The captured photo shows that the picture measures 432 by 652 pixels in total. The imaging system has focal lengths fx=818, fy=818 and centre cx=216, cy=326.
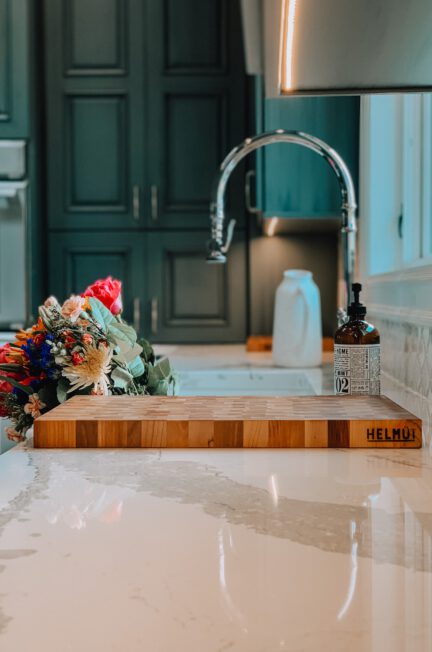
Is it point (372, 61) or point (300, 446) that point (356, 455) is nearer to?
point (300, 446)

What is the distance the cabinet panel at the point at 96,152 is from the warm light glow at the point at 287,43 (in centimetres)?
196

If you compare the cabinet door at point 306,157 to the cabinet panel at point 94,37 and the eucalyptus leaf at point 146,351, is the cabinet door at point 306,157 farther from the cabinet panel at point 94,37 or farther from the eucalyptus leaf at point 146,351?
the eucalyptus leaf at point 146,351

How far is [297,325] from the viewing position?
7.16ft

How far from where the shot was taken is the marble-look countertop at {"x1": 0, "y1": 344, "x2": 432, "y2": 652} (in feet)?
1.18

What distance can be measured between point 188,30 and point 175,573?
2755 millimetres

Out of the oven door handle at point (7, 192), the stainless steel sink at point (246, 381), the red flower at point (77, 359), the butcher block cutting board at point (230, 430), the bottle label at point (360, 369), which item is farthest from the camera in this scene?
the oven door handle at point (7, 192)

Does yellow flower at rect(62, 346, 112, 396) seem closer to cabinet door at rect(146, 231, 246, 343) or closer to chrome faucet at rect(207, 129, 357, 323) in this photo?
chrome faucet at rect(207, 129, 357, 323)

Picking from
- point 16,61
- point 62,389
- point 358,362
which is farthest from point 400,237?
point 16,61

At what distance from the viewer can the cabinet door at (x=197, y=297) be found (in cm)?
295

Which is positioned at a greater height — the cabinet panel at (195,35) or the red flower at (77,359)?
the cabinet panel at (195,35)

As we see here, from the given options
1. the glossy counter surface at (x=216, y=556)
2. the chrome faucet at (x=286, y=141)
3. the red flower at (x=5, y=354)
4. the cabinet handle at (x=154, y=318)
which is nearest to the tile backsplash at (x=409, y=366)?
the chrome faucet at (x=286, y=141)

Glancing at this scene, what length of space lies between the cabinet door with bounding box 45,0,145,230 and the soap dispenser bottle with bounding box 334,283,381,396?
195cm

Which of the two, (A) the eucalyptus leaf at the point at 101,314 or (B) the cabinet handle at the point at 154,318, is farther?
(B) the cabinet handle at the point at 154,318

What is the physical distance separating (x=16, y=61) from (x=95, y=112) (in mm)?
316
